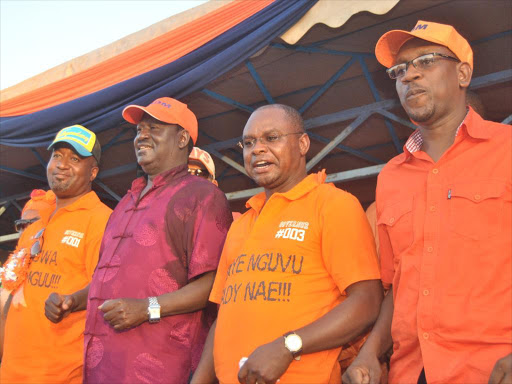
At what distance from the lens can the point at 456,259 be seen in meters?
1.78

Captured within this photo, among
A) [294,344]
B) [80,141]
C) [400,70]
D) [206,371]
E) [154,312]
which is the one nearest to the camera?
[294,344]

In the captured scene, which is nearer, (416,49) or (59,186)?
(416,49)

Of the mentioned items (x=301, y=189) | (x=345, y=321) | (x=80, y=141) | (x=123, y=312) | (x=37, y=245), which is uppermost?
(x=80, y=141)

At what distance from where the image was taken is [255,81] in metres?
4.26

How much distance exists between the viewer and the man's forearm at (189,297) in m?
2.45

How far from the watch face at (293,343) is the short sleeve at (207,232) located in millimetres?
745

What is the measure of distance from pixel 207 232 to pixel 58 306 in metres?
0.91

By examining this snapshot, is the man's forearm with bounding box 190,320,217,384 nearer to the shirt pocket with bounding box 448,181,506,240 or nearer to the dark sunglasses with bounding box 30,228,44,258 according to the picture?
the shirt pocket with bounding box 448,181,506,240

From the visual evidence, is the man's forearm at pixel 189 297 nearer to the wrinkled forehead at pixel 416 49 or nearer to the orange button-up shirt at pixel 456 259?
the orange button-up shirt at pixel 456 259

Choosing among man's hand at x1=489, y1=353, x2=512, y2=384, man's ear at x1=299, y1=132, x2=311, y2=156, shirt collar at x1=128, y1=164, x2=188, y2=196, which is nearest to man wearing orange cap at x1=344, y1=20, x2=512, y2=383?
man's hand at x1=489, y1=353, x2=512, y2=384

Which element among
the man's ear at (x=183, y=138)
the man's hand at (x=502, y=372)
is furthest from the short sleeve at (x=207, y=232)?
the man's hand at (x=502, y=372)

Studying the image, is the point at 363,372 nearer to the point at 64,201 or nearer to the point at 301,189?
the point at 301,189

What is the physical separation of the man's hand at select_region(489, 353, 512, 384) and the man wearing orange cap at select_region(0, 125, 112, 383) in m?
2.09

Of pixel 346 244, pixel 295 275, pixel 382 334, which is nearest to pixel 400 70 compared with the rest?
pixel 346 244
